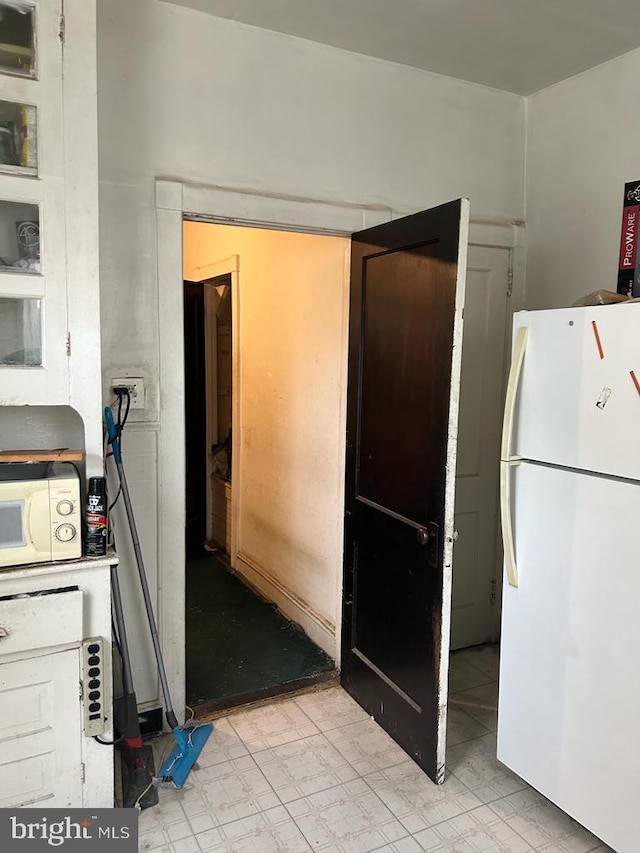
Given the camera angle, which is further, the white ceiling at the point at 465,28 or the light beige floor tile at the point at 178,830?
the white ceiling at the point at 465,28

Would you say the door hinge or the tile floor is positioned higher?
the door hinge

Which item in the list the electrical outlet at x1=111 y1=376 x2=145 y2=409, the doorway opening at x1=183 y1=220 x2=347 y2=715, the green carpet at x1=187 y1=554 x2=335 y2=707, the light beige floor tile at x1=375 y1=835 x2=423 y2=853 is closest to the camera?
the light beige floor tile at x1=375 y1=835 x2=423 y2=853

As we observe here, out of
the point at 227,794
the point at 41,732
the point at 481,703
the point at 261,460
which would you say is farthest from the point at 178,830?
the point at 261,460

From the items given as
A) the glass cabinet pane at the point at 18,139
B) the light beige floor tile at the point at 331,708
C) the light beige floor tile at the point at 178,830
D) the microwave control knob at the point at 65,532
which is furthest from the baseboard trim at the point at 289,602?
the glass cabinet pane at the point at 18,139

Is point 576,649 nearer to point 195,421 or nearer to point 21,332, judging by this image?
point 21,332

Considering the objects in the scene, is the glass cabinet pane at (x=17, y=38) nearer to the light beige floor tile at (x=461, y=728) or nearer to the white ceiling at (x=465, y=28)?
the white ceiling at (x=465, y=28)

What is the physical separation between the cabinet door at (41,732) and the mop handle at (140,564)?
467mm

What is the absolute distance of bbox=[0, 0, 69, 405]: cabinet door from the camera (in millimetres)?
1829

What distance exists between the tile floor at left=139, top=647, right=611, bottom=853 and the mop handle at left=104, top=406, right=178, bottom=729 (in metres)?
0.21

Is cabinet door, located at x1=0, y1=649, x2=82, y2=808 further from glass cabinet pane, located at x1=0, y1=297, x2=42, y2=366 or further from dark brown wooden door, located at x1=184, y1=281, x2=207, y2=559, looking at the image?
dark brown wooden door, located at x1=184, y1=281, x2=207, y2=559

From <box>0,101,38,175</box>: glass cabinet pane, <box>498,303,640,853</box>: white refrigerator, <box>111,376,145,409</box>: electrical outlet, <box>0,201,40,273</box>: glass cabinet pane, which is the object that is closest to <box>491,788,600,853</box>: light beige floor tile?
<box>498,303,640,853</box>: white refrigerator

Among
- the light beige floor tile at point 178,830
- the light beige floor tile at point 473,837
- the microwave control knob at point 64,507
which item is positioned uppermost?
the microwave control knob at point 64,507

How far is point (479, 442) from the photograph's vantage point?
10.6ft

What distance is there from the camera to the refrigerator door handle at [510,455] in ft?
7.15
